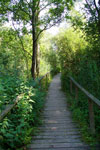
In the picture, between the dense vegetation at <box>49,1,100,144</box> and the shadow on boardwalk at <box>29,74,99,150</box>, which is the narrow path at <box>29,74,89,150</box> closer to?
the shadow on boardwalk at <box>29,74,99,150</box>

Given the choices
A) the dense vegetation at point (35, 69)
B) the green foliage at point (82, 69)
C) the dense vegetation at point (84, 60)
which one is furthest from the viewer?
the dense vegetation at point (84, 60)

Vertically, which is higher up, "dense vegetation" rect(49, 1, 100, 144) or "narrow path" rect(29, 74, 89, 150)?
"dense vegetation" rect(49, 1, 100, 144)

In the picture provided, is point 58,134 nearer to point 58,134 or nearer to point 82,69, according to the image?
point 58,134

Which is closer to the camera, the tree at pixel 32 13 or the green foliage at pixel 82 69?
the green foliage at pixel 82 69

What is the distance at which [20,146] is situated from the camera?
9.84 ft

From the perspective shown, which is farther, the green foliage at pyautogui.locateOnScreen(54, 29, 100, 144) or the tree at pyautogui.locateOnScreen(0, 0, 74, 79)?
the tree at pyautogui.locateOnScreen(0, 0, 74, 79)

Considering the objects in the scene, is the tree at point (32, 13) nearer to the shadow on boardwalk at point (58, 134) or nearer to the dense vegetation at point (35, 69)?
the dense vegetation at point (35, 69)

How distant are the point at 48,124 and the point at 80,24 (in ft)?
15.5

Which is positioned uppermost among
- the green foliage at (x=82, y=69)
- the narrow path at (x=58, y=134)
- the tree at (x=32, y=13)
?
the tree at (x=32, y=13)

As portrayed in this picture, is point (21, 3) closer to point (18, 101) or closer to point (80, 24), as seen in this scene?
point (80, 24)

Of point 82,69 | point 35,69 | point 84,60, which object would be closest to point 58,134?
point 82,69

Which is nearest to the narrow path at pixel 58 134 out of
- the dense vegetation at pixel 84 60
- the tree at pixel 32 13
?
the dense vegetation at pixel 84 60

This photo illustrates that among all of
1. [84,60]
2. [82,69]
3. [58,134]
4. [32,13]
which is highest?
[32,13]

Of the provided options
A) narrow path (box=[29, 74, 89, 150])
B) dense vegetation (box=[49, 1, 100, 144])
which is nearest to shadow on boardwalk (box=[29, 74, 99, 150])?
narrow path (box=[29, 74, 89, 150])
